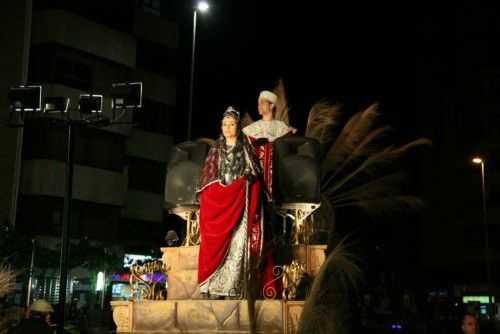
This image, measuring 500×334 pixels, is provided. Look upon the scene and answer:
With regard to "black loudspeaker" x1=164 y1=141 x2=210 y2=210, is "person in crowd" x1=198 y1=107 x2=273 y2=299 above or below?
below

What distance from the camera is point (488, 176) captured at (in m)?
58.8

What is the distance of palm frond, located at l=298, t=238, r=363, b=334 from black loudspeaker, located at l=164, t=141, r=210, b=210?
7.62ft

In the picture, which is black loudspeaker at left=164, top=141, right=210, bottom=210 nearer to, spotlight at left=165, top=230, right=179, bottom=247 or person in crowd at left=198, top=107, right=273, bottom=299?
spotlight at left=165, top=230, right=179, bottom=247

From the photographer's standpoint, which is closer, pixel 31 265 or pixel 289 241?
pixel 289 241

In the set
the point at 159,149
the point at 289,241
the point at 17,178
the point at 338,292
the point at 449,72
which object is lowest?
the point at 338,292

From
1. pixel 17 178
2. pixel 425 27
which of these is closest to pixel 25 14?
pixel 17 178

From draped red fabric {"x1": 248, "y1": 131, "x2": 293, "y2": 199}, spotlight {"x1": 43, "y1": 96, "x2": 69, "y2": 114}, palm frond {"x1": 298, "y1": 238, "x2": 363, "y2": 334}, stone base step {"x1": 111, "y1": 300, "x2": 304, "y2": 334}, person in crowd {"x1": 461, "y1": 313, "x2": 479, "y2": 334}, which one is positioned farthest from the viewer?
spotlight {"x1": 43, "y1": 96, "x2": 69, "y2": 114}

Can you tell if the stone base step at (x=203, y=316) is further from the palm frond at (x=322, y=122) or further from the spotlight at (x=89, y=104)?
the spotlight at (x=89, y=104)

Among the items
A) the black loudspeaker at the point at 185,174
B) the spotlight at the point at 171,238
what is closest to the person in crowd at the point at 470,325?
the black loudspeaker at the point at 185,174

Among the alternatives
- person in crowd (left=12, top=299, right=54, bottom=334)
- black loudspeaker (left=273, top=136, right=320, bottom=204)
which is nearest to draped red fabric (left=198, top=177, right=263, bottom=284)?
black loudspeaker (left=273, top=136, right=320, bottom=204)

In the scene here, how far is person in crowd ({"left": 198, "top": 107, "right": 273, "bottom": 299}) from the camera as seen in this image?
850 cm

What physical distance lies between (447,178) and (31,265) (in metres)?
44.1

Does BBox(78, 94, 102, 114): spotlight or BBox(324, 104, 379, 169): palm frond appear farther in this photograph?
BBox(78, 94, 102, 114): spotlight

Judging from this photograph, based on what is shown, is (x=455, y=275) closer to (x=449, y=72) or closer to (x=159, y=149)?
(x=449, y=72)
